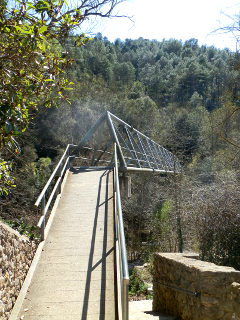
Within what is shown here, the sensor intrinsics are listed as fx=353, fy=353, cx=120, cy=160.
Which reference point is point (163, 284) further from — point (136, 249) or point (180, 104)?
point (180, 104)

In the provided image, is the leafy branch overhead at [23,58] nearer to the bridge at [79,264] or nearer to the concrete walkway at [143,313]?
the bridge at [79,264]

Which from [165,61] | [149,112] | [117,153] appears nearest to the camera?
[117,153]

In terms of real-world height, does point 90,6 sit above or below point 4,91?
above

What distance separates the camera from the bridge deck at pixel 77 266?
4.33 m

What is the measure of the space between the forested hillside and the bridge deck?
1.36 meters

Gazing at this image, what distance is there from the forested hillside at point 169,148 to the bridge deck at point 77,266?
1.36 m

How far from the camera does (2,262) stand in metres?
4.60

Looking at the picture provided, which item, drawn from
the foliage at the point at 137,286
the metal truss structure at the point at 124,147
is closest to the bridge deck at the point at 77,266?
the metal truss structure at the point at 124,147

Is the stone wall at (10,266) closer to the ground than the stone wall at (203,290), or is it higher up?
higher up

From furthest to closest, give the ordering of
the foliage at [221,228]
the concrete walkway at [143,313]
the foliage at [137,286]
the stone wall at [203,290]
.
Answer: the foliage at [137,286] < the foliage at [221,228] < the concrete walkway at [143,313] < the stone wall at [203,290]

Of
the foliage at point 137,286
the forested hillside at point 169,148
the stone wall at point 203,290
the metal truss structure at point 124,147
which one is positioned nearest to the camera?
the stone wall at point 203,290

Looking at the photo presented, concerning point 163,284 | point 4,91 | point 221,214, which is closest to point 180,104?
point 221,214

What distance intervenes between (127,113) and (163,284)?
22886mm

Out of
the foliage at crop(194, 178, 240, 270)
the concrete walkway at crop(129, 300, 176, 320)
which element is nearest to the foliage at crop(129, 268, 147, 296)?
the foliage at crop(194, 178, 240, 270)
